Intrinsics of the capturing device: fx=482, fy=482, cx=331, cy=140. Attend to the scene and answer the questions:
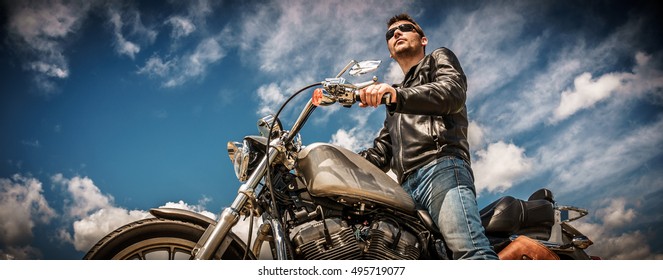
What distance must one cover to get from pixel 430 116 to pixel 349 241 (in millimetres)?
586

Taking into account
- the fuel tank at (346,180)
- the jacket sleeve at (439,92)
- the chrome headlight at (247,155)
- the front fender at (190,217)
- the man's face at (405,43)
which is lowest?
the front fender at (190,217)

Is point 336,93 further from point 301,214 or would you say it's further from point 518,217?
point 518,217

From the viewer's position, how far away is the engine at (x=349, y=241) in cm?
155

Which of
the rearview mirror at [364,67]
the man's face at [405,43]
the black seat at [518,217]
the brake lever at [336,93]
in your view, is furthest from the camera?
the man's face at [405,43]

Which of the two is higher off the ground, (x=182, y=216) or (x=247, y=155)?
(x=247, y=155)

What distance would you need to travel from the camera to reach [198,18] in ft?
8.91

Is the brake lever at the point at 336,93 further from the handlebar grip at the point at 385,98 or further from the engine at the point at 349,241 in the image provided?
the engine at the point at 349,241

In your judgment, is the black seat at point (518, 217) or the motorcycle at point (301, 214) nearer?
the motorcycle at point (301, 214)

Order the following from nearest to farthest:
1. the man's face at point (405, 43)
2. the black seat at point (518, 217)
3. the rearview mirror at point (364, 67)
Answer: the rearview mirror at point (364, 67)
the black seat at point (518, 217)
the man's face at point (405, 43)

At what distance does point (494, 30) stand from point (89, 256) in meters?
2.27

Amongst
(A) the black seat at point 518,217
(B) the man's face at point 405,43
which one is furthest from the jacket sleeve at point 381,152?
(A) the black seat at point 518,217

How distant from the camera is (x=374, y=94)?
149 centimetres

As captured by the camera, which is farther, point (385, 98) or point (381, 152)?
point (381, 152)

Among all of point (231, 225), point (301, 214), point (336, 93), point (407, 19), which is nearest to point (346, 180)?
point (301, 214)
